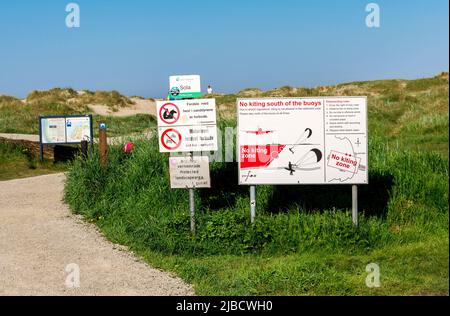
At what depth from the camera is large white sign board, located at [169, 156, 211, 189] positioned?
8.53 meters

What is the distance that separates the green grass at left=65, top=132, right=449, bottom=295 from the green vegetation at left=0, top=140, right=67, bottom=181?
5743mm

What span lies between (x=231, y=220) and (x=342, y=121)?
196cm

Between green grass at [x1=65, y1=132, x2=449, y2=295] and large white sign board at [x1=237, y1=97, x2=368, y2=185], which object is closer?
green grass at [x1=65, y1=132, x2=449, y2=295]

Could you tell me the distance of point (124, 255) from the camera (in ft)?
25.8

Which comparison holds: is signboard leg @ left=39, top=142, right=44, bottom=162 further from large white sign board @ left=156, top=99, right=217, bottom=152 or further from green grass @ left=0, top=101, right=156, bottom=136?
large white sign board @ left=156, top=99, right=217, bottom=152

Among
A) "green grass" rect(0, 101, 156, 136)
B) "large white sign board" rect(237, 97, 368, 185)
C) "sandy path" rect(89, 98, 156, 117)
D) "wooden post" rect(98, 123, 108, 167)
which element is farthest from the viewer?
"sandy path" rect(89, 98, 156, 117)

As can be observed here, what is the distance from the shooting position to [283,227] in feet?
26.4

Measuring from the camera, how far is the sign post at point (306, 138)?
322 inches

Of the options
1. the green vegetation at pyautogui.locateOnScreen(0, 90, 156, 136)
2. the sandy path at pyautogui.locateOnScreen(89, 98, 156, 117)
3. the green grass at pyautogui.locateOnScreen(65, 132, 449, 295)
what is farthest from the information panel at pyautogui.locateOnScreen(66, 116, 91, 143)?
the sandy path at pyautogui.locateOnScreen(89, 98, 156, 117)

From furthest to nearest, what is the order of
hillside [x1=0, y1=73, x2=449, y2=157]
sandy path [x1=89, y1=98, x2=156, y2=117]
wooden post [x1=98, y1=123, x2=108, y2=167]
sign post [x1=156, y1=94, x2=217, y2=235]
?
sandy path [x1=89, y1=98, x2=156, y2=117]
hillside [x1=0, y1=73, x2=449, y2=157]
wooden post [x1=98, y1=123, x2=108, y2=167]
sign post [x1=156, y1=94, x2=217, y2=235]

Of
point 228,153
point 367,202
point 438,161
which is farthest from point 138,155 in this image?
point 438,161

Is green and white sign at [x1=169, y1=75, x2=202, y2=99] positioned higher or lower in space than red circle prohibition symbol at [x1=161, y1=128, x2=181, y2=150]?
higher

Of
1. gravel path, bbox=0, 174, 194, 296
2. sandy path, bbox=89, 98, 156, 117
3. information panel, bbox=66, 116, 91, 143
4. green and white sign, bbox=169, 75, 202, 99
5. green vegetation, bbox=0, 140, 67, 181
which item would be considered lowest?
gravel path, bbox=0, 174, 194, 296

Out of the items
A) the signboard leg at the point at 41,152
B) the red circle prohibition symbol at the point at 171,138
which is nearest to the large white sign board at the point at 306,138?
the red circle prohibition symbol at the point at 171,138
